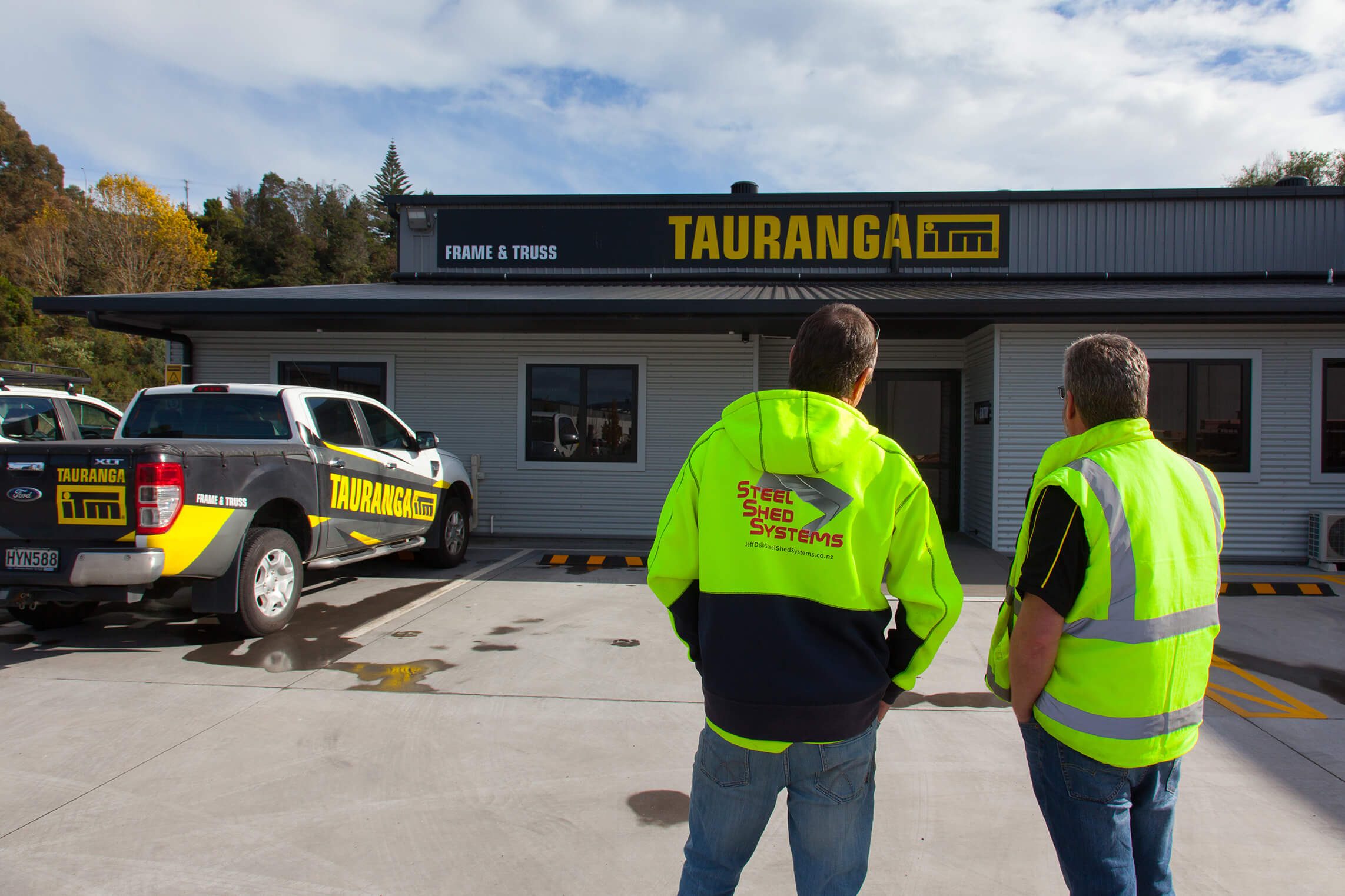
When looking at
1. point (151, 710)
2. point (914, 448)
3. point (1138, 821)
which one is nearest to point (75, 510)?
point (151, 710)

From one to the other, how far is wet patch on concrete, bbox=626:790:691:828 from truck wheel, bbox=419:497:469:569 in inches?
215

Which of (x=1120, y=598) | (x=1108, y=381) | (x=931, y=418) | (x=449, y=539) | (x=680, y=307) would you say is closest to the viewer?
(x=1120, y=598)

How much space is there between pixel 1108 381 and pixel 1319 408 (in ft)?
31.8

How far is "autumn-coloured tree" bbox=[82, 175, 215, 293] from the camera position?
133 ft

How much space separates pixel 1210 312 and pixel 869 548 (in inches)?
332

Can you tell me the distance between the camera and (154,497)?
4859mm

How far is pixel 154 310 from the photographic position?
9102 millimetres

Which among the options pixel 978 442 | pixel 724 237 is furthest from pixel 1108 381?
pixel 724 237

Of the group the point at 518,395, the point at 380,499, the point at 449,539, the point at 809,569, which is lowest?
the point at 449,539

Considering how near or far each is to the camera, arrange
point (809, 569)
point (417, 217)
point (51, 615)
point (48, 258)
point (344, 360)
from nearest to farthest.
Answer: point (809, 569) < point (51, 615) < point (344, 360) < point (417, 217) < point (48, 258)

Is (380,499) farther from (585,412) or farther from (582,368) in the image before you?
(582,368)

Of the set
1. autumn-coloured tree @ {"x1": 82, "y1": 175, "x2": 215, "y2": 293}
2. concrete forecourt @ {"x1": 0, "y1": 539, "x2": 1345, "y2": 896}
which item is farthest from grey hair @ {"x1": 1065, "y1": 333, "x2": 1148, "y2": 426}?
autumn-coloured tree @ {"x1": 82, "y1": 175, "x2": 215, "y2": 293}

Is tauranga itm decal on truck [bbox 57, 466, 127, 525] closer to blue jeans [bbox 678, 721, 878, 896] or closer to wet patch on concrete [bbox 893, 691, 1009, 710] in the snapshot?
blue jeans [bbox 678, 721, 878, 896]

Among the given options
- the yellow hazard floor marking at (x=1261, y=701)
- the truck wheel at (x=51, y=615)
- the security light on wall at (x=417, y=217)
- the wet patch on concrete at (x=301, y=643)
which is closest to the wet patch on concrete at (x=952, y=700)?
the yellow hazard floor marking at (x=1261, y=701)
